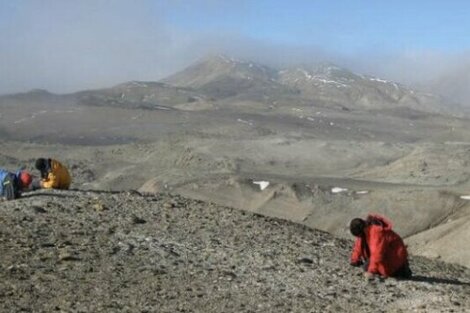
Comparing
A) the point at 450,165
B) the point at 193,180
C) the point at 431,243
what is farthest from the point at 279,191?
the point at 450,165

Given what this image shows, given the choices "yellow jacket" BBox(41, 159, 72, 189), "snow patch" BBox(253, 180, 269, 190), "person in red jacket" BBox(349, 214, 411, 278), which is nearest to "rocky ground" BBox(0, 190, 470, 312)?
"person in red jacket" BBox(349, 214, 411, 278)

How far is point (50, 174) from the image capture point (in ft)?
47.7

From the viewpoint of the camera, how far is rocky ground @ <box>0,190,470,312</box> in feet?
27.2

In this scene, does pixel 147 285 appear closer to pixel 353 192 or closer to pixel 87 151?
pixel 353 192

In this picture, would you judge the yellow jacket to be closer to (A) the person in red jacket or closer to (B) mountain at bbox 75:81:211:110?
(A) the person in red jacket

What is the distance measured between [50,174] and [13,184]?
127 cm

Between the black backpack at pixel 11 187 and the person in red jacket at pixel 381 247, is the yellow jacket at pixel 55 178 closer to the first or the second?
the black backpack at pixel 11 187

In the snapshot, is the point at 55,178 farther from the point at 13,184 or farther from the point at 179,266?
the point at 179,266

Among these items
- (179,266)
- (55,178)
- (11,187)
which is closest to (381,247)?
(179,266)

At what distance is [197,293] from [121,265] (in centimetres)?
132

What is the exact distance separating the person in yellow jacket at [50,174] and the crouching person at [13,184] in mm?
634

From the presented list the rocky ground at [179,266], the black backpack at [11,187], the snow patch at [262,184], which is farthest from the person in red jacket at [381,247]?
the snow patch at [262,184]

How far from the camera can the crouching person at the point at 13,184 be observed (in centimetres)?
1322

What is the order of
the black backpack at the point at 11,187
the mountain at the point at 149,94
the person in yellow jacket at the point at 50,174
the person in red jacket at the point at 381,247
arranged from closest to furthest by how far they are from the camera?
the person in red jacket at the point at 381,247
the black backpack at the point at 11,187
the person in yellow jacket at the point at 50,174
the mountain at the point at 149,94
